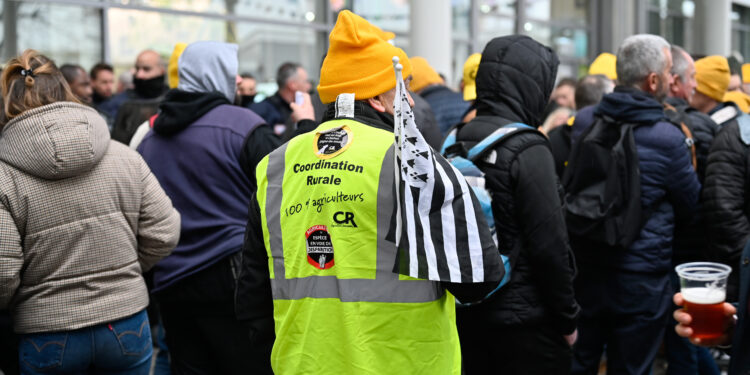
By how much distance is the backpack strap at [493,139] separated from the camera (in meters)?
3.04

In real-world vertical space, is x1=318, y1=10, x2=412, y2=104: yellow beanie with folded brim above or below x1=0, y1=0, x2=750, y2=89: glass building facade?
below

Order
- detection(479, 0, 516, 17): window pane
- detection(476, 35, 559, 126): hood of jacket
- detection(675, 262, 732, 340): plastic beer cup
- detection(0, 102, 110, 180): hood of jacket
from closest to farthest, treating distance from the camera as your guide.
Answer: detection(675, 262, 732, 340): plastic beer cup → detection(0, 102, 110, 180): hood of jacket → detection(476, 35, 559, 126): hood of jacket → detection(479, 0, 516, 17): window pane

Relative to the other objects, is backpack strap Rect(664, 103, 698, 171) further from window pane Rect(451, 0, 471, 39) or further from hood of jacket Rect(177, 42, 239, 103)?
window pane Rect(451, 0, 471, 39)

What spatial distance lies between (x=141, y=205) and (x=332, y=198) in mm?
1361

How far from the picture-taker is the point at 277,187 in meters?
2.34

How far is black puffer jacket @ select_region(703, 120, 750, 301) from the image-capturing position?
4.09 meters

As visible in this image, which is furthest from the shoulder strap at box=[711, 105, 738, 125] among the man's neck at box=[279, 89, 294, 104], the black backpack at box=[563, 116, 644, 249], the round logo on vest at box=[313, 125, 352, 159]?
the man's neck at box=[279, 89, 294, 104]

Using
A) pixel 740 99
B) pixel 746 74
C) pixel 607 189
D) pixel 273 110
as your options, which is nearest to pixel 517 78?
pixel 607 189

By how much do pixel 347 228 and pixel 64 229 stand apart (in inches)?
53.5

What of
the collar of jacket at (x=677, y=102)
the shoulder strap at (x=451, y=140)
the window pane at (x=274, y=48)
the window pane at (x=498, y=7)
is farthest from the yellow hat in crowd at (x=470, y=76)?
the window pane at (x=498, y=7)

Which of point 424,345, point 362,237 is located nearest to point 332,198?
point 362,237

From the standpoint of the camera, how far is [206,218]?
3541mm

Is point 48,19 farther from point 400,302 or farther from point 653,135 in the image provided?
point 400,302

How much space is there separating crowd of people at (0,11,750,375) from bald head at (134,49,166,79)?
7.26 ft
